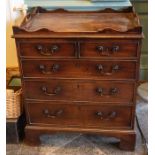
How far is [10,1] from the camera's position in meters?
2.01

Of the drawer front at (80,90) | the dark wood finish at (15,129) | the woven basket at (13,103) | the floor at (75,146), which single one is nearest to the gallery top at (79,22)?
the drawer front at (80,90)

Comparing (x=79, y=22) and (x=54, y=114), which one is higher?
(x=79, y=22)

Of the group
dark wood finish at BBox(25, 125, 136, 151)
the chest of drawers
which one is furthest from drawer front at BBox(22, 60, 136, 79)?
dark wood finish at BBox(25, 125, 136, 151)

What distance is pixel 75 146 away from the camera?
2.02 meters

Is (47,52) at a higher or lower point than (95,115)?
higher

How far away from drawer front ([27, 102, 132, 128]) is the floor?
18 cm

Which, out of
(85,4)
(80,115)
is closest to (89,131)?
(80,115)

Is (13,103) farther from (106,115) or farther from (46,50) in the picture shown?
(106,115)

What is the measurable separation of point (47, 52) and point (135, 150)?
86cm

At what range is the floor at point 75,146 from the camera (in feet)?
6.42

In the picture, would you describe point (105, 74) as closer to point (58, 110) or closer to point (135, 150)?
point (58, 110)

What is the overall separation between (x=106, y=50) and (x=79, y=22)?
27 cm

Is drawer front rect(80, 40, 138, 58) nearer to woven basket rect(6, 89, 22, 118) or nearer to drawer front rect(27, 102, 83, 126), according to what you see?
drawer front rect(27, 102, 83, 126)

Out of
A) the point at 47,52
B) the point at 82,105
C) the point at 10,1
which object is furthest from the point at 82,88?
the point at 10,1
